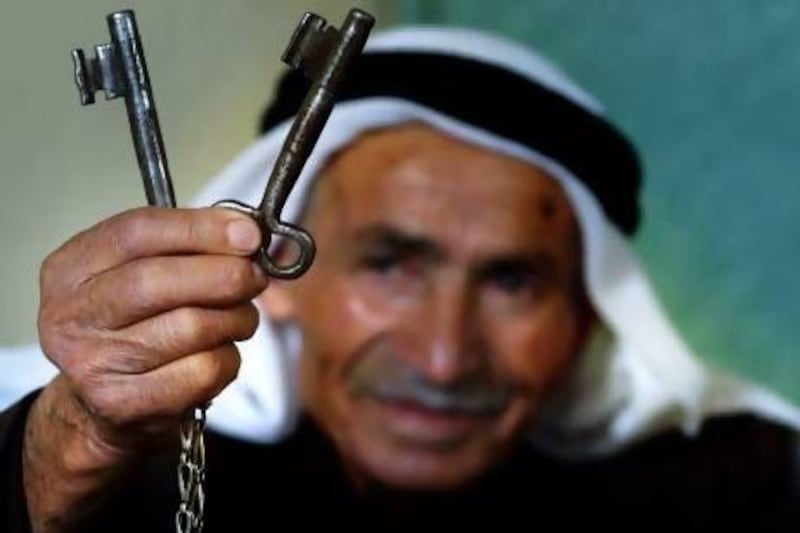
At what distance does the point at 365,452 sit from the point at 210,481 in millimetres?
133

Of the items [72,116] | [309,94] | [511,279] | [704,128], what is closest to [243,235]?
[309,94]

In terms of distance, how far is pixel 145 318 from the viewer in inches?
25.4

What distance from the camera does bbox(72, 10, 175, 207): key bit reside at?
578 millimetres

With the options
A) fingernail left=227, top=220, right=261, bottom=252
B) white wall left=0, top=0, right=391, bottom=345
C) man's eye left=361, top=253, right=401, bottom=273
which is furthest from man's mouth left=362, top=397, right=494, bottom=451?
fingernail left=227, top=220, right=261, bottom=252

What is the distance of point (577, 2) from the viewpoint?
160 cm

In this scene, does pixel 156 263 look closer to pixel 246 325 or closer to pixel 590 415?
pixel 246 325

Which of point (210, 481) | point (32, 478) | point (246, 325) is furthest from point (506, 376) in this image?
point (246, 325)

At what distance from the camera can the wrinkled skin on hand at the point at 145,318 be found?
0.61m

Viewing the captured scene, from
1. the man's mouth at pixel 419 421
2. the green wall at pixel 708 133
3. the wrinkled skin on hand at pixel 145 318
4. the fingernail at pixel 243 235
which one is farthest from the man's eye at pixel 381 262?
the fingernail at pixel 243 235

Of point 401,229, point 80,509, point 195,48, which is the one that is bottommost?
point 80,509

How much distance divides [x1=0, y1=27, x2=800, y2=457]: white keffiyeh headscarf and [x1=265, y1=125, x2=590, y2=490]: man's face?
0.06 ft

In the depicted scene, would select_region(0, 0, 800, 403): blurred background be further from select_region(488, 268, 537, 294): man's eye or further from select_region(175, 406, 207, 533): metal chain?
select_region(175, 406, 207, 533): metal chain

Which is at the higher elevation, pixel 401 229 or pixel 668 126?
pixel 668 126

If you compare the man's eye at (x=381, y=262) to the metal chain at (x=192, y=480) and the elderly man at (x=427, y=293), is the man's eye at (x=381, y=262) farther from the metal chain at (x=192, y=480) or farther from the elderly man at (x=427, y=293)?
the metal chain at (x=192, y=480)
